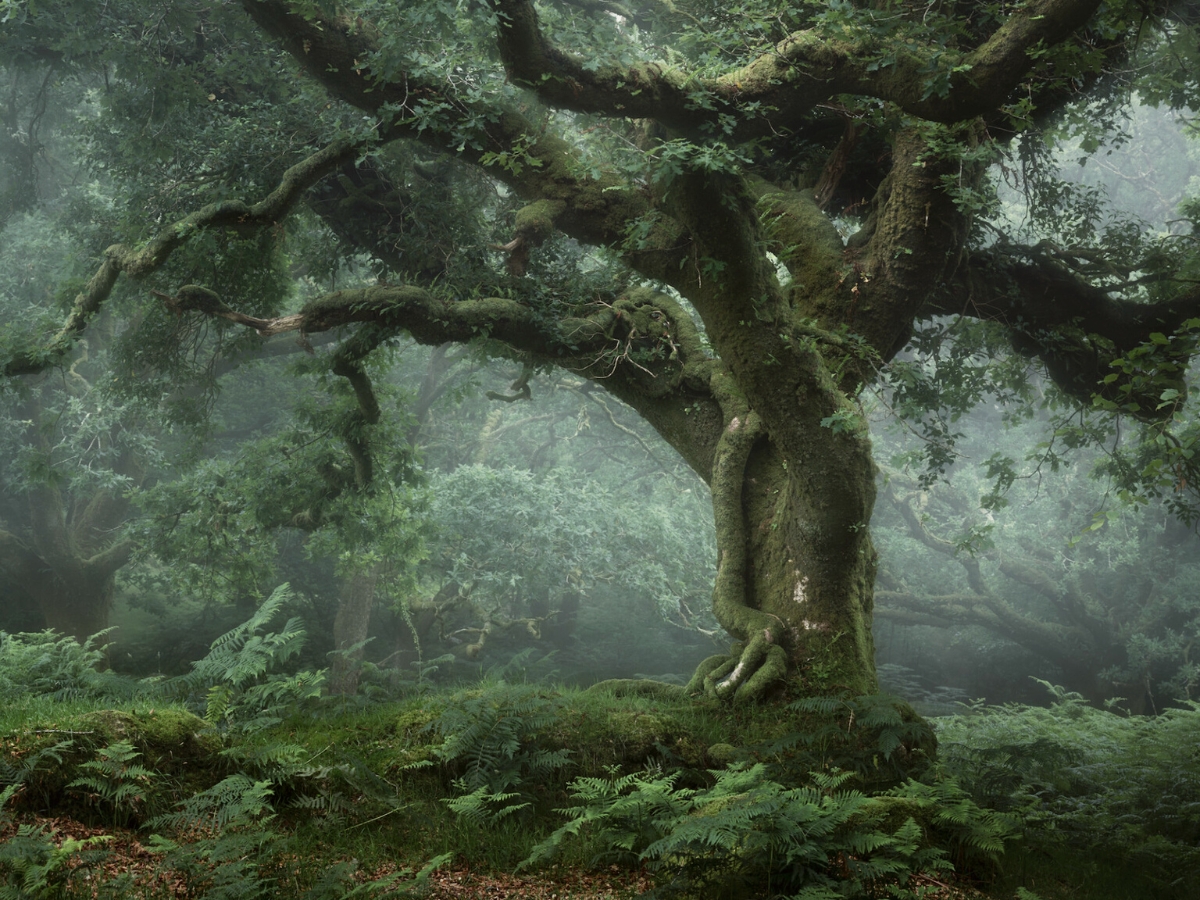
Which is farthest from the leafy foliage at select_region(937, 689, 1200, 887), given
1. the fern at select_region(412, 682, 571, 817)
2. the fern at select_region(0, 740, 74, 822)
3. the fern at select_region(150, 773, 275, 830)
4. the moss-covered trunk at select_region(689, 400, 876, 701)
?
the fern at select_region(0, 740, 74, 822)

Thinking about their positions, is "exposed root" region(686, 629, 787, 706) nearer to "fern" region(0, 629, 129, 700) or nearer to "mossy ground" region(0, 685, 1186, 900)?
"mossy ground" region(0, 685, 1186, 900)

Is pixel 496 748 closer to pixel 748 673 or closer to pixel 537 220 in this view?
pixel 748 673

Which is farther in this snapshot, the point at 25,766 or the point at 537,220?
the point at 537,220

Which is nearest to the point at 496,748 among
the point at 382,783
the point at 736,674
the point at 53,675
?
the point at 382,783

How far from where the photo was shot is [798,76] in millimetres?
6605

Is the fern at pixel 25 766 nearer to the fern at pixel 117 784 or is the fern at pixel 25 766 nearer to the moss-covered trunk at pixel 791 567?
the fern at pixel 117 784

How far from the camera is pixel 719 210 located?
5758mm

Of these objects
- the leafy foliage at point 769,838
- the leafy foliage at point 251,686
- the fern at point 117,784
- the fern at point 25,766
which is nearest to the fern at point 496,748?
the leafy foliage at point 769,838

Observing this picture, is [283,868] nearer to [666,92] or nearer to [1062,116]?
[666,92]

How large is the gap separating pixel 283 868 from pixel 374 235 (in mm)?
7569

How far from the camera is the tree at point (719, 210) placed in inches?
241

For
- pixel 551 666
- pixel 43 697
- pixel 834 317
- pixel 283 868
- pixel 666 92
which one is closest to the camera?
pixel 283 868

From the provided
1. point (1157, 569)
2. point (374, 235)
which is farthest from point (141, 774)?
point (1157, 569)

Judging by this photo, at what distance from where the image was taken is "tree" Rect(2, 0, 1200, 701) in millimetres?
6121
